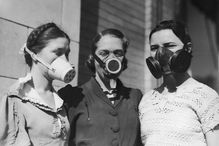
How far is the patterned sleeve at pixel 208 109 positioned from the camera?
2.60 m

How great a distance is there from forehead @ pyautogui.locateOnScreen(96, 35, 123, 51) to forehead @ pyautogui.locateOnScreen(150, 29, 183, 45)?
34 cm

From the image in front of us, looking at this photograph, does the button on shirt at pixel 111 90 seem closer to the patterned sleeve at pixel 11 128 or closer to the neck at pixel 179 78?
the neck at pixel 179 78

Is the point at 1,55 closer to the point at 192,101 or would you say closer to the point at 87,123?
the point at 87,123

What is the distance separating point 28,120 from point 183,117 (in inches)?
43.8

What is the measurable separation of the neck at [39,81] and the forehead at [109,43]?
0.63 metres

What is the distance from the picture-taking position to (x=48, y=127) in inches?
96.8

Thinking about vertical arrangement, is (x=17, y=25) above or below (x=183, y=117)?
above

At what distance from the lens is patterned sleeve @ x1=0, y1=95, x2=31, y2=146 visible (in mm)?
2334

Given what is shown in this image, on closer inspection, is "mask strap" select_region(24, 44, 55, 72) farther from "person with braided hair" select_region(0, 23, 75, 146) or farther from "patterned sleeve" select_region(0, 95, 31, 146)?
"patterned sleeve" select_region(0, 95, 31, 146)

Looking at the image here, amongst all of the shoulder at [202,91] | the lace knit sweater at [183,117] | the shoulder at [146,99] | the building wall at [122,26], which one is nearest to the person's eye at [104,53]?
the shoulder at [146,99]

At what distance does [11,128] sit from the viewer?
2.35 m

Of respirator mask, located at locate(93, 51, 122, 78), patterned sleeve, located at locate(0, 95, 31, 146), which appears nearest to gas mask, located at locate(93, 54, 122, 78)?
respirator mask, located at locate(93, 51, 122, 78)

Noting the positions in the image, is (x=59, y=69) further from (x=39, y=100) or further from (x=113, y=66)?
(x=113, y=66)

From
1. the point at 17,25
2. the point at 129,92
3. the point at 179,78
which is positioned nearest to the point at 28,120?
the point at 129,92
